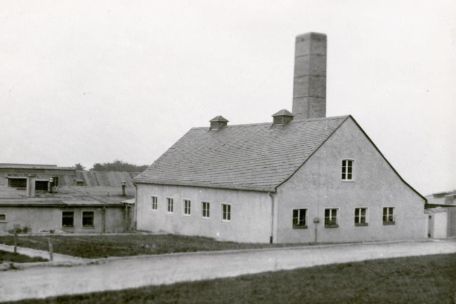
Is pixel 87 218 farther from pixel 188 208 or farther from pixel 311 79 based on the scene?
pixel 311 79

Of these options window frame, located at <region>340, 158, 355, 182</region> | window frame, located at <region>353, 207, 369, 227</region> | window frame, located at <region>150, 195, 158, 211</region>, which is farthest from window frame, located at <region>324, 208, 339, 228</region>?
window frame, located at <region>150, 195, 158, 211</region>

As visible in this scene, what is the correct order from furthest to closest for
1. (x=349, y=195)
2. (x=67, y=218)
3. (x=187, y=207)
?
(x=67, y=218) → (x=187, y=207) → (x=349, y=195)

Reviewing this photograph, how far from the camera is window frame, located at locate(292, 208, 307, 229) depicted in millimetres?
28391

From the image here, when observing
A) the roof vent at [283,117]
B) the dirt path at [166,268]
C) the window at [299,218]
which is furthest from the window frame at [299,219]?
the roof vent at [283,117]

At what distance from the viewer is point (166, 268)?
1672 centimetres

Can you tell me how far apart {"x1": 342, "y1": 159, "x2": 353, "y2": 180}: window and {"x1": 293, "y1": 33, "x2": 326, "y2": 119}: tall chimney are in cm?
1013

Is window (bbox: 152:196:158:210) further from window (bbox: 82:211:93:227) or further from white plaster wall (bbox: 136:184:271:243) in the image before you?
window (bbox: 82:211:93:227)

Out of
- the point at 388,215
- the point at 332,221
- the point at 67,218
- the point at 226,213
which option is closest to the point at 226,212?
the point at 226,213

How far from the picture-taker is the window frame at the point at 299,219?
2839cm

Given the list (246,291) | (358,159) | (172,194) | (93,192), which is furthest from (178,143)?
(246,291)

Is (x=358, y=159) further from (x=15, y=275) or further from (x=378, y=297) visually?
(x=15, y=275)

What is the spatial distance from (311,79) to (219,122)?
7225 millimetres

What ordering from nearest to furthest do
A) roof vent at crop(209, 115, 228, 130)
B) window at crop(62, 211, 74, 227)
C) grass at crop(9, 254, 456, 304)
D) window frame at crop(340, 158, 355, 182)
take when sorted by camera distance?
grass at crop(9, 254, 456, 304)
window frame at crop(340, 158, 355, 182)
window at crop(62, 211, 74, 227)
roof vent at crop(209, 115, 228, 130)

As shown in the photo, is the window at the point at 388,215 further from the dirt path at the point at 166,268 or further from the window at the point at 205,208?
the window at the point at 205,208
